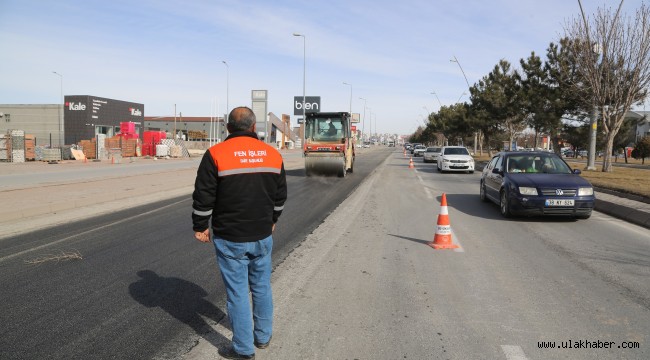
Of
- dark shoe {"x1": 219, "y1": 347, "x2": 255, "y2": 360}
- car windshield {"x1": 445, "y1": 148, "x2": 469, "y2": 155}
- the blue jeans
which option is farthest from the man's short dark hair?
car windshield {"x1": 445, "y1": 148, "x2": 469, "y2": 155}

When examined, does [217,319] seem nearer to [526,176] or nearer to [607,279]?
[607,279]

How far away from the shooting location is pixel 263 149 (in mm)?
3371

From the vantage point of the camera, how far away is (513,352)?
3447 mm

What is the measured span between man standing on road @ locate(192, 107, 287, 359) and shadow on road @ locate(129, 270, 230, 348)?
18.5 inches

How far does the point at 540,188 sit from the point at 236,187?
25.1 ft

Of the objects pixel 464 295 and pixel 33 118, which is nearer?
pixel 464 295

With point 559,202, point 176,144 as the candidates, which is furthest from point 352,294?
point 176,144

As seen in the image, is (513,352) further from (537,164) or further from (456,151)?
(456,151)

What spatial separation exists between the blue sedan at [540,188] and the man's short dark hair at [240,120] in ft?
24.3

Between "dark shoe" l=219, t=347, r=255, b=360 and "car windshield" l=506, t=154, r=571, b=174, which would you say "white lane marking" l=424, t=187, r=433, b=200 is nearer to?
"car windshield" l=506, t=154, r=571, b=174

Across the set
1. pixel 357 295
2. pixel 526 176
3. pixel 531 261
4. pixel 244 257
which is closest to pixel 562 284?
pixel 531 261

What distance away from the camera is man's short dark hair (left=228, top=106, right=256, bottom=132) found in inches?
133

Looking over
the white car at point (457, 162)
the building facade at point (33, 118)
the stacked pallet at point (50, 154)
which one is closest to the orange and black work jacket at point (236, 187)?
the white car at point (457, 162)

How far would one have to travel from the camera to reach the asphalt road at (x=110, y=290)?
3.58 metres
